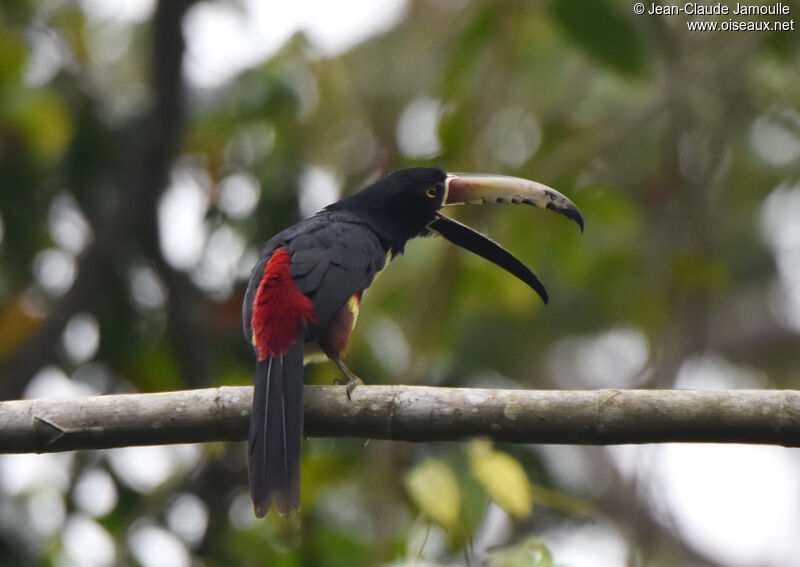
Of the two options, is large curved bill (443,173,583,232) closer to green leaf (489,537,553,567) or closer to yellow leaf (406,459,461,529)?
yellow leaf (406,459,461,529)

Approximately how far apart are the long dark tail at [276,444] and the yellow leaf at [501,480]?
49cm

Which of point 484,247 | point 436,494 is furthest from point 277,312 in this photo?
point 484,247

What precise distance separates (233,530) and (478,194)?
170 cm

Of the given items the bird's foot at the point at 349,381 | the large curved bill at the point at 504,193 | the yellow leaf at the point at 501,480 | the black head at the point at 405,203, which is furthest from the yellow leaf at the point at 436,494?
the black head at the point at 405,203

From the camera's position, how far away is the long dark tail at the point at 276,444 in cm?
288

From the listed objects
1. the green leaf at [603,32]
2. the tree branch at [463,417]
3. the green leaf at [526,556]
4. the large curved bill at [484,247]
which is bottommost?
the green leaf at [526,556]

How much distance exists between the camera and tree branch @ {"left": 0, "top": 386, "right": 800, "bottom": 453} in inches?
102

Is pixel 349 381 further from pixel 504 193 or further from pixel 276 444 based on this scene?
pixel 504 193

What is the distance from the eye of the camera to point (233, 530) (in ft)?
14.5

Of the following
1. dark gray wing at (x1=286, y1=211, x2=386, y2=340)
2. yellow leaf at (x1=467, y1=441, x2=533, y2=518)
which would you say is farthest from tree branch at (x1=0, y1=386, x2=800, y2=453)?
dark gray wing at (x1=286, y1=211, x2=386, y2=340)

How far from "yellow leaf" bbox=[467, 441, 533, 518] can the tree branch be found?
16 centimetres

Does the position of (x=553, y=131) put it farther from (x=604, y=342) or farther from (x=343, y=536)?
(x=604, y=342)

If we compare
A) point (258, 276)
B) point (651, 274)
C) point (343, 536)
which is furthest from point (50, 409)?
point (651, 274)

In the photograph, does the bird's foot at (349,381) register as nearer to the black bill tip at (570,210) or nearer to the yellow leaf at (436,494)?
the yellow leaf at (436,494)
